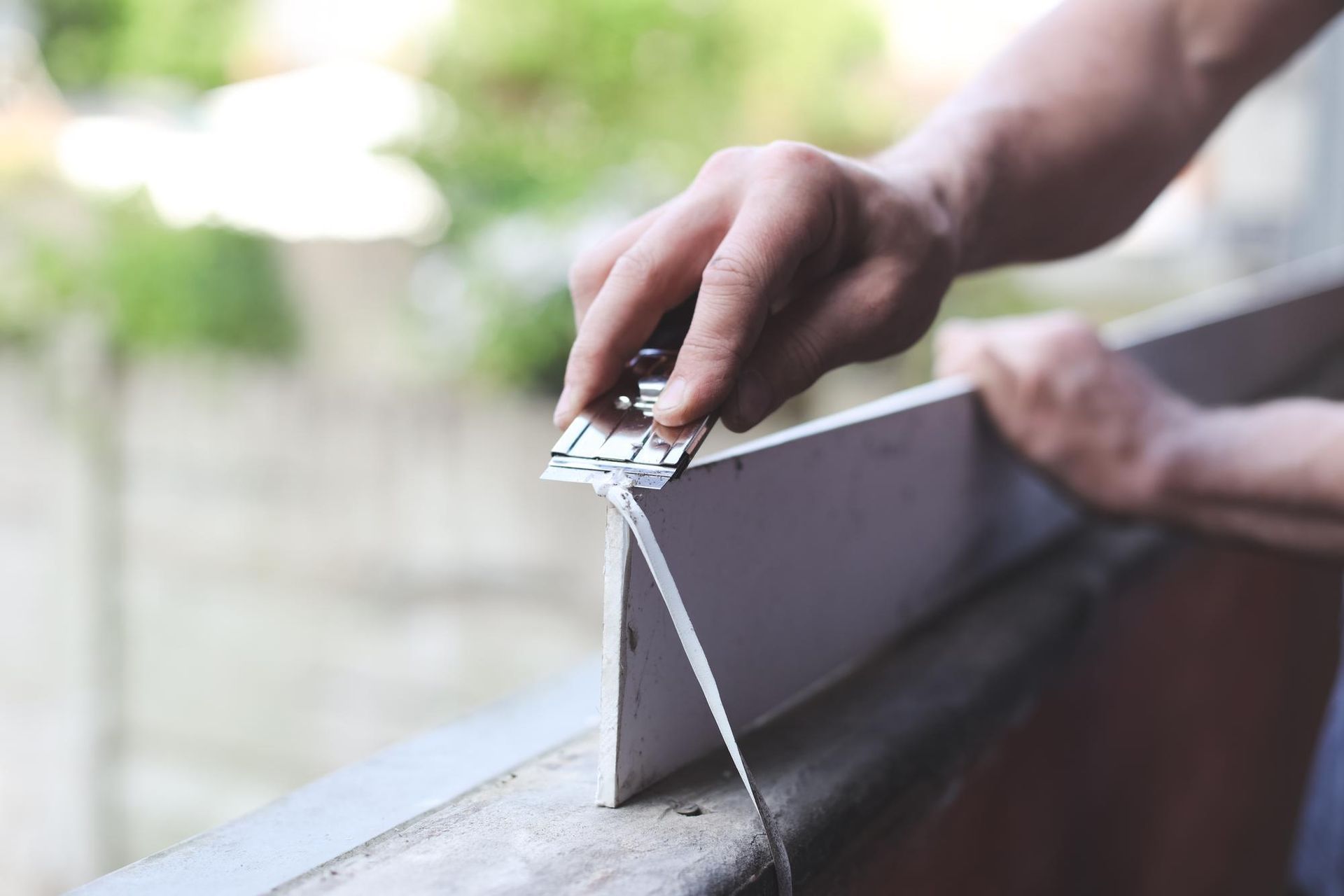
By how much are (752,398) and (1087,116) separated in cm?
48

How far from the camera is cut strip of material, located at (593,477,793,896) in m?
0.59

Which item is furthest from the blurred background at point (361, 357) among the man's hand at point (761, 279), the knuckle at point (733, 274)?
the knuckle at point (733, 274)

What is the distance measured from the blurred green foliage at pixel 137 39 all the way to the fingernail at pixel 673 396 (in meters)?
9.53

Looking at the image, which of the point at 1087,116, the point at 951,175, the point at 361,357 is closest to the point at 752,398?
the point at 951,175

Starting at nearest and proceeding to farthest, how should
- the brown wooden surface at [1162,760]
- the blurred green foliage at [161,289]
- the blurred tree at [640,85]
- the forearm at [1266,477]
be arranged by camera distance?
the brown wooden surface at [1162,760], the forearm at [1266,477], the blurred green foliage at [161,289], the blurred tree at [640,85]

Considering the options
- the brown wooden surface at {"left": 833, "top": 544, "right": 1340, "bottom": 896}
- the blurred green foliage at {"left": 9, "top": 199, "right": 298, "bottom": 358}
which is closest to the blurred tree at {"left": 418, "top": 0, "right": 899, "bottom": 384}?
the blurred green foliage at {"left": 9, "top": 199, "right": 298, "bottom": 358}

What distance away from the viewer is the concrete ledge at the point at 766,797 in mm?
569

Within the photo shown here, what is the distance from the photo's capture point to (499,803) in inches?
26.0

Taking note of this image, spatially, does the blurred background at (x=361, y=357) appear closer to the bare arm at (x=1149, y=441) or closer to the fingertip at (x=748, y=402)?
the bare arm at (x=1149, y=441)

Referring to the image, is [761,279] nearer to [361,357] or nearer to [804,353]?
[804,353]

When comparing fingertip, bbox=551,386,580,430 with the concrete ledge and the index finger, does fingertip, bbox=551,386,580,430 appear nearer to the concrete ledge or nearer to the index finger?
the index finger

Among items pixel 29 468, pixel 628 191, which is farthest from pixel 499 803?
pixel 29 468

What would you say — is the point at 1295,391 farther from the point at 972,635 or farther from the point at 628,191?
the point at 628,191

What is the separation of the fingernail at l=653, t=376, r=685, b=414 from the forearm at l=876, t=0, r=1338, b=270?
27 cm
